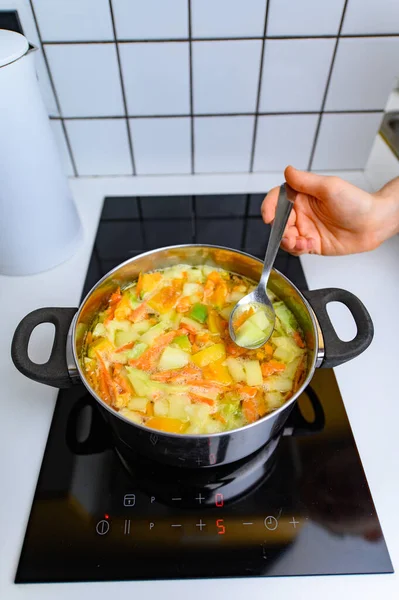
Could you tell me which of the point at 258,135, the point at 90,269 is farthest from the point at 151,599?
the point at 258,135

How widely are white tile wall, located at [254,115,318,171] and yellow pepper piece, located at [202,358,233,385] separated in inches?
24.7

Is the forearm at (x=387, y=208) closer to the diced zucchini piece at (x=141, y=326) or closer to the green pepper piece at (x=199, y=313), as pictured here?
the green pepper piece at (x=199, y=313)

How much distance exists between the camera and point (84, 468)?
669mm

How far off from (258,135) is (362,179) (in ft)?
0.98

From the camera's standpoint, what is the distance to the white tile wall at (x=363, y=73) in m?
0.94

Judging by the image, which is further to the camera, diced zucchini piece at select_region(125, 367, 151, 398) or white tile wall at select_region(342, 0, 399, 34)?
white tile wall at select_region(342, 0, 399, 34)

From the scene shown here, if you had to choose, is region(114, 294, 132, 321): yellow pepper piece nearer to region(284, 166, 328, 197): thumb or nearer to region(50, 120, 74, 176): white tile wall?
region(284, 166, 328, 197): thumb

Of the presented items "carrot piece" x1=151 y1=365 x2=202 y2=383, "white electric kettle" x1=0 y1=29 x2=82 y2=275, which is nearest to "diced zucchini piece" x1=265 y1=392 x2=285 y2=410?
"carrot piece" x1=151 y1=365 x2=202 y2=383

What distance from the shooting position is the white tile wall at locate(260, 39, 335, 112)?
94 cm

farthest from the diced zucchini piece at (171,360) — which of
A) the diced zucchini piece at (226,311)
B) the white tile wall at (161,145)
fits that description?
the white tile wall at (161,145)

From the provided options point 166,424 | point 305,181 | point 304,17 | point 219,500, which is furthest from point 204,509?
point 304,17

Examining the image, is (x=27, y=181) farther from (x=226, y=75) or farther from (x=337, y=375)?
(x=337, y=375)

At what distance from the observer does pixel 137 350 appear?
75 cm

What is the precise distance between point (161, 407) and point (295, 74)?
0.78 meters
